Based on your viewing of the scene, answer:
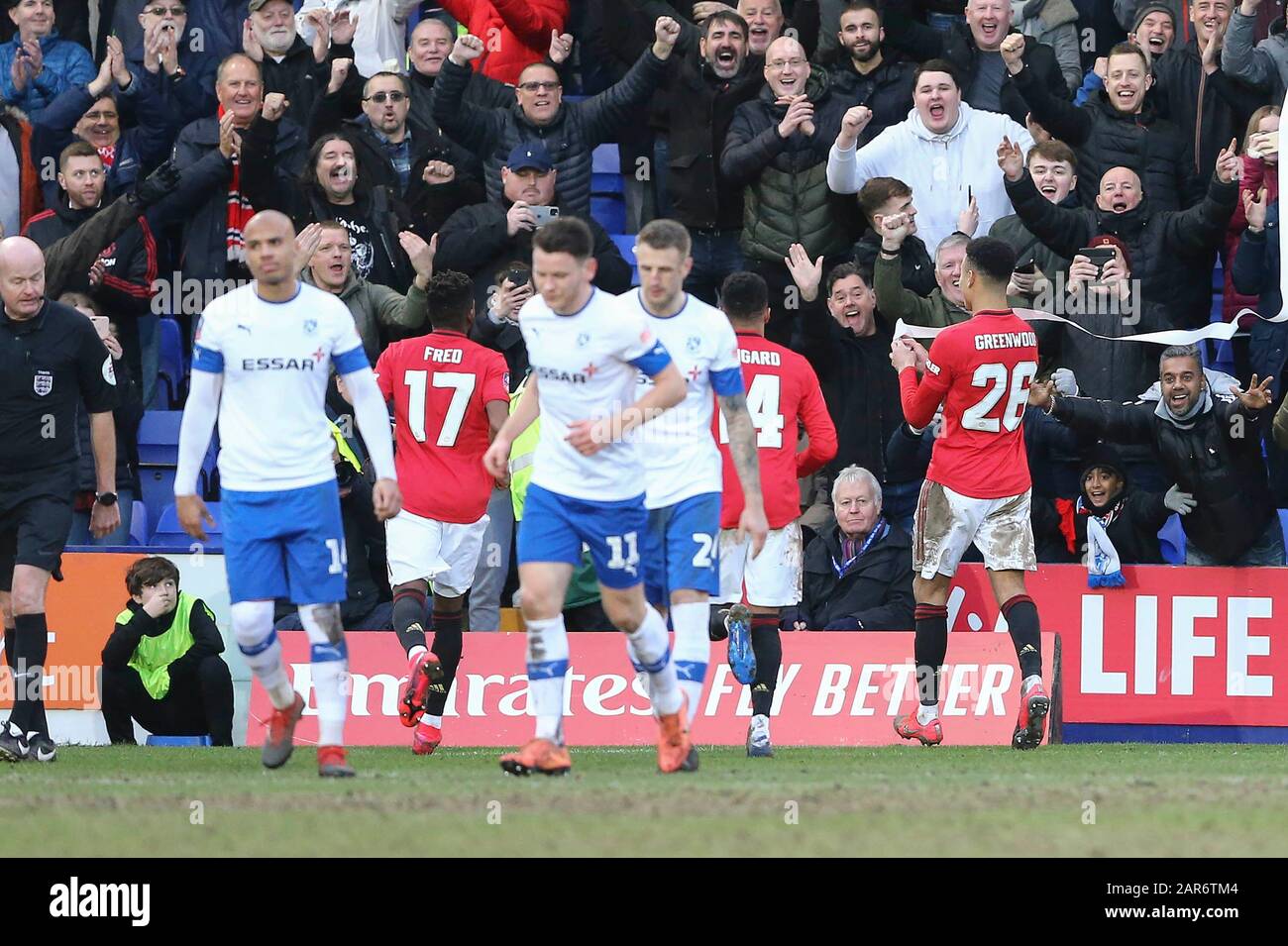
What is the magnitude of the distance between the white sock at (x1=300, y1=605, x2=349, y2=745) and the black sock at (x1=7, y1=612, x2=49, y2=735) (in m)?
2.19

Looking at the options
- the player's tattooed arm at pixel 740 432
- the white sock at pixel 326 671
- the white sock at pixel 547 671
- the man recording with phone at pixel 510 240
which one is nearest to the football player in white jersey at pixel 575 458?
the white sock at pixel 547 671

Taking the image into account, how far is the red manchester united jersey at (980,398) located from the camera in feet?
35.9

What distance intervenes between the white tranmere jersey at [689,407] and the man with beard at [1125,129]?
576 cm

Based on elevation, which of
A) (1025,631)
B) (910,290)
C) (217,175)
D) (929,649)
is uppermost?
(217,175)

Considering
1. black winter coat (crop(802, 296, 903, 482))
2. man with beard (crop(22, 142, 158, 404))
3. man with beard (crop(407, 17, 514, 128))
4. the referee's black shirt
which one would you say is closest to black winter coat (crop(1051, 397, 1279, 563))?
black winter coat (crop(802, 296, 903, 482))

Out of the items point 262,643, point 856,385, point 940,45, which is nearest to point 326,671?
point 262,643

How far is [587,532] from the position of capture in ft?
28.2

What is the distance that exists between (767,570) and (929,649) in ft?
4.02

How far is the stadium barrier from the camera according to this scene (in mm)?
12594

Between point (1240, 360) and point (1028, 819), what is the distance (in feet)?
27.2

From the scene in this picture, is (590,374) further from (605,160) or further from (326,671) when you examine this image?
(605,160)

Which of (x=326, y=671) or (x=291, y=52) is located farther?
(x=291, y=52)

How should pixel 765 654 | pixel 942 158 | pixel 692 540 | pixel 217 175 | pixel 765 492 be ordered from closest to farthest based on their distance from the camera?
pixel 692 540 → pixel 765 492 → pixel 765 654 → pixel 942 158 → pixel 217 175

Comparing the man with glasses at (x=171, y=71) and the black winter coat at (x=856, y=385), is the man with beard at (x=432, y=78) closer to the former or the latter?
the man with glasses at (x=171, y=71)
